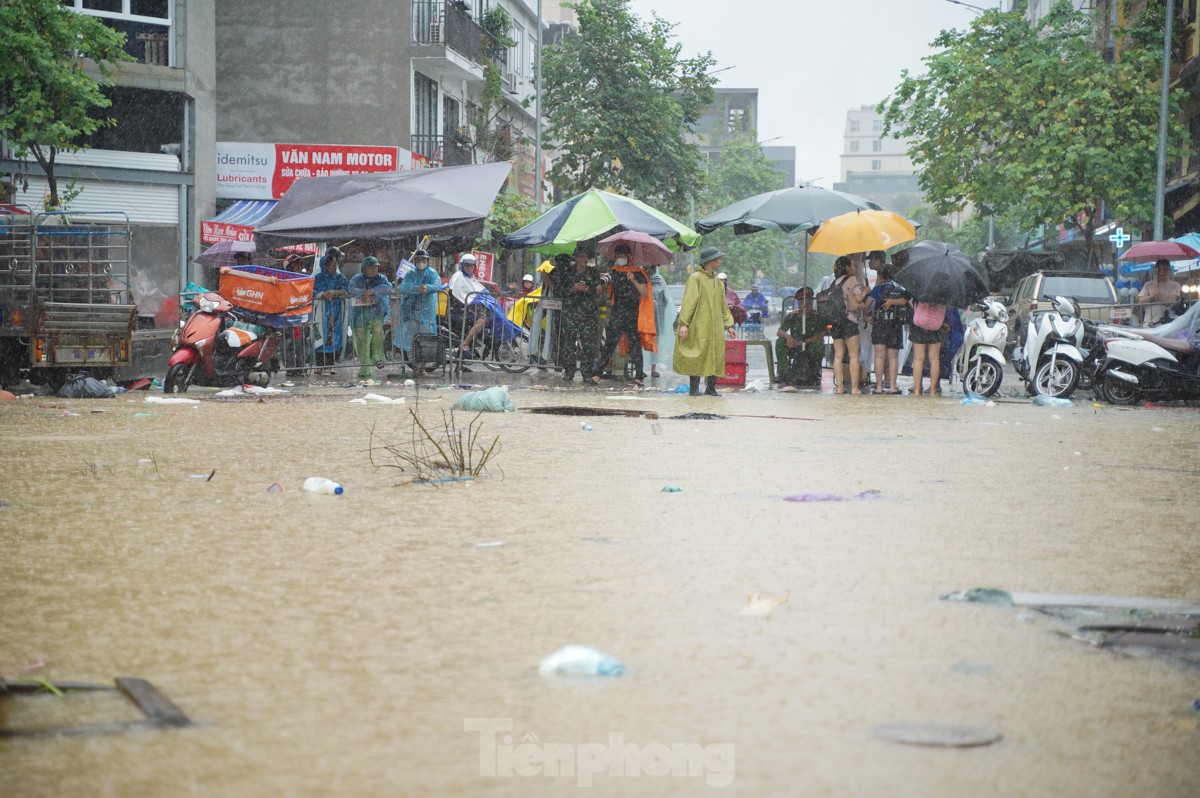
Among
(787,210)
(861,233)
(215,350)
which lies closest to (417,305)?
(215,350)

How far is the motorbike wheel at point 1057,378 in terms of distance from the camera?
1672 centimetres

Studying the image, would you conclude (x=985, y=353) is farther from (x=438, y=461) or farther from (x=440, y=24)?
(x=440, y=24)

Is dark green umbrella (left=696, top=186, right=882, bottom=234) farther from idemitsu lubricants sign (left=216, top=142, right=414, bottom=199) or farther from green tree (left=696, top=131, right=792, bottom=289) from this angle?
green tree (left=696, top=131, right=792, bottom=289)

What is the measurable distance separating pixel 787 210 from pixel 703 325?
3439 mm

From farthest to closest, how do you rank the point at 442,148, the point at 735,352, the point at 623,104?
the point at 623,104, the point at 442,148, the point at 735,352

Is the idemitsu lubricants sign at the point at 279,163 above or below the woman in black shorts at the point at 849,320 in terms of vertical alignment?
above

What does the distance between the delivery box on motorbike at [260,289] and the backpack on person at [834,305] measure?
21.6 ft

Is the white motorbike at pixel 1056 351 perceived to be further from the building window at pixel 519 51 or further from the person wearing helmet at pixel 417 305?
the building window at pixel 519 51

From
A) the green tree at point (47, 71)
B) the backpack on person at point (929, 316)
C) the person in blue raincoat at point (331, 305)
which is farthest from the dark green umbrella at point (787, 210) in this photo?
the green tree at point (47, 71)

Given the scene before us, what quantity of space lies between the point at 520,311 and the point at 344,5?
13605mm

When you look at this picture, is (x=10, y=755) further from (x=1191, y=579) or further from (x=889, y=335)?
(x=889, y=335)

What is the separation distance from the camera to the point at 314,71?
111ft

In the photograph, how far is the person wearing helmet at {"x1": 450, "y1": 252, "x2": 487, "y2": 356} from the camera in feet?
65.4

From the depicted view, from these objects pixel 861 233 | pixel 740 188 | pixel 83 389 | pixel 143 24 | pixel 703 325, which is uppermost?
pixel 740 188
